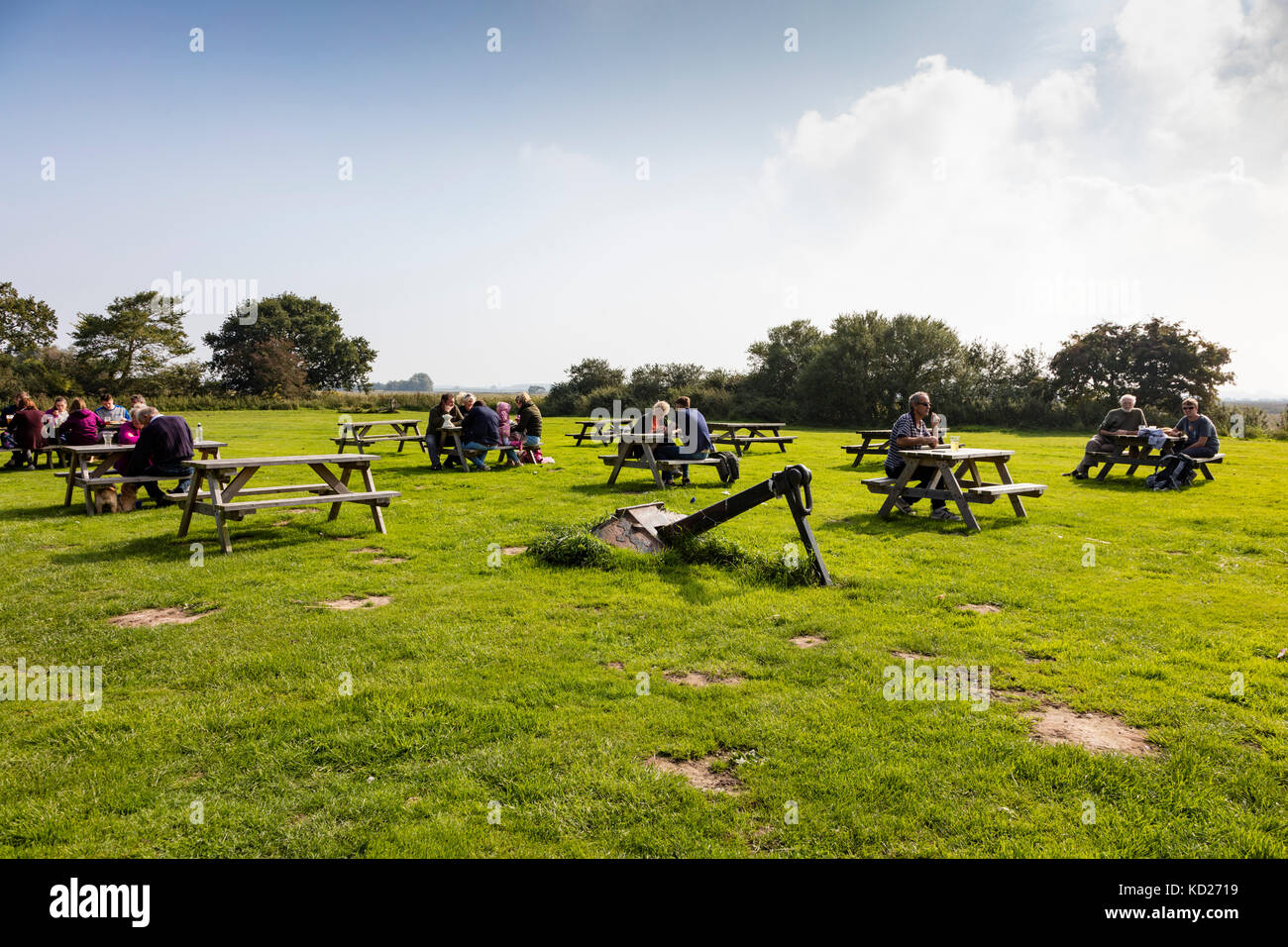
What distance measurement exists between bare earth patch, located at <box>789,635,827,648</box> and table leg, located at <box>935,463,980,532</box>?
4910 mm

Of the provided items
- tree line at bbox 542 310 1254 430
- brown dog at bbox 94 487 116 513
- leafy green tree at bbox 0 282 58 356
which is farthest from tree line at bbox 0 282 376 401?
brown dog at bbox 94 487 116 513

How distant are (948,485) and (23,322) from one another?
3049 inches

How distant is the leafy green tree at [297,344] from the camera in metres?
74.8

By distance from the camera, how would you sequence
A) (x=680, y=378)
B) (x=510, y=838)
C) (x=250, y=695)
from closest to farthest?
1. (x=510, y=838)
2. (x=250, y=695)
3. (x=680, y=378)

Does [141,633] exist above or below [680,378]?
below

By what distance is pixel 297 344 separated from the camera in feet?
257

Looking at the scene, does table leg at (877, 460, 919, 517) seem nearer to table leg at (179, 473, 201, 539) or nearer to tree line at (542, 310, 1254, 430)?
table leg at (179, 473, 201, 539)

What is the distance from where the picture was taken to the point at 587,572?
7328 millimetres

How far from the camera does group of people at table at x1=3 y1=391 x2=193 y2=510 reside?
34.4 ft
